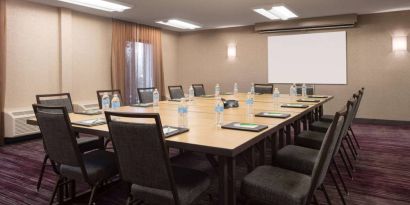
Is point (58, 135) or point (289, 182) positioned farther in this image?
point (58, 135)

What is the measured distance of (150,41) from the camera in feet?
24.6

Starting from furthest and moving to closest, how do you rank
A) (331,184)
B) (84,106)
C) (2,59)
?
1. (84,106)
2. (2,59)
3. (331,184)

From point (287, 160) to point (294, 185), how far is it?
0.60 metres

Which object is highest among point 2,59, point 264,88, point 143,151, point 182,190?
point 2,59

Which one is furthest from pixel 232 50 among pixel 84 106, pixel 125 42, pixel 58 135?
pixel 58 135

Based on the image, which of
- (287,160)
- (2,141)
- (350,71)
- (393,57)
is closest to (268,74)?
(350,71)

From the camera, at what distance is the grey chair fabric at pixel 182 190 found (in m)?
1.64

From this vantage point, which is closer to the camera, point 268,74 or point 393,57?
point 393,57

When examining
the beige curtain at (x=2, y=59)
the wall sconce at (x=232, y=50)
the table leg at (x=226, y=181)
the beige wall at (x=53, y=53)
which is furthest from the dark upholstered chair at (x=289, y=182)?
the wall sconce at (x=232, y=50)

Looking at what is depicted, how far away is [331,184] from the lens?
2920 millimetres

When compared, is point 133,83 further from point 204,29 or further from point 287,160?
point 287,160

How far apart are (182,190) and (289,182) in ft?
2.20

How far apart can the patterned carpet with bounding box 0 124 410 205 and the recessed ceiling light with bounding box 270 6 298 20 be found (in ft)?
9.10

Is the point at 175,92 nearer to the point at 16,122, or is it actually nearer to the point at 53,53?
the point at 53,53
